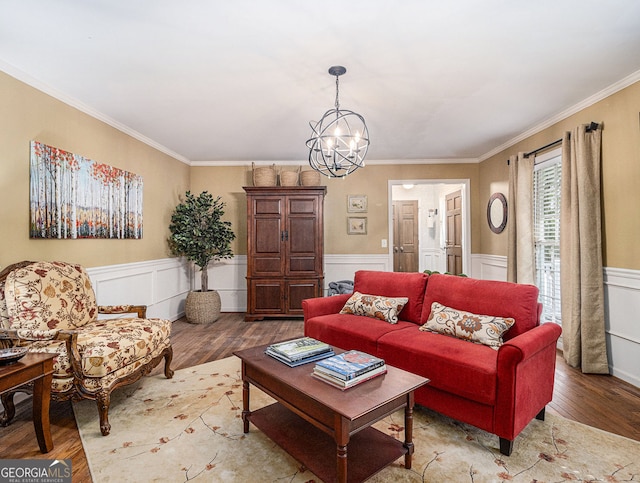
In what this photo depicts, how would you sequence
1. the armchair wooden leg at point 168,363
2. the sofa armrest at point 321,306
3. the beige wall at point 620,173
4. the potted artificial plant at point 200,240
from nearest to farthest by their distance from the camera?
the beige wall at point 620,173 → the armchair wooden leg at point 168,363 → the sofa armrest at point 321,306 → the potted artificial plant at point 200,240

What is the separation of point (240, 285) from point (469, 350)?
413 centimetres

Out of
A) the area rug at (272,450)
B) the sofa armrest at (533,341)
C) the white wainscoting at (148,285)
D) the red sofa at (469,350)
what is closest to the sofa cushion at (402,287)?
the red sofa at (469,350)

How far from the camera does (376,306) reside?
119 inches

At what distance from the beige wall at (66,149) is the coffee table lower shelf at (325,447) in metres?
2.32

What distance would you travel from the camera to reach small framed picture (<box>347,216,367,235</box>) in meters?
5.62

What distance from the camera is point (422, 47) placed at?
7.65 ft

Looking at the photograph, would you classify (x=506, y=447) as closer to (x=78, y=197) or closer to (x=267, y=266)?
(x=267, y=266)

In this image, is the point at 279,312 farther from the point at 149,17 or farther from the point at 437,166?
the point at 149,17

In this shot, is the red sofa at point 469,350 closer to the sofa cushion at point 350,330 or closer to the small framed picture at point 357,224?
the sofa cushion at point 350,330

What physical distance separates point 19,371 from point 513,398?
8.45 feet

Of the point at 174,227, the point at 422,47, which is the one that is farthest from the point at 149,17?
the point at 174,227

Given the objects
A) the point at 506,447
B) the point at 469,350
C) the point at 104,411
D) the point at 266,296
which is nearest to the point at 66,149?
the point at 104,411

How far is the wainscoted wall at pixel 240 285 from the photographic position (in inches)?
111

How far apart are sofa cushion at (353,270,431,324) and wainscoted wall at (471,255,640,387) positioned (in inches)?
63.3
